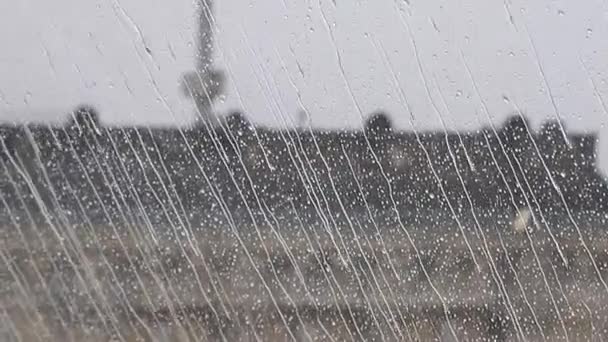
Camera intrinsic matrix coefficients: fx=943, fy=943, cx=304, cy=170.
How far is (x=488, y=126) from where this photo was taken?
126 inches

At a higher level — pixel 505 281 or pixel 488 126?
pixel 488 126

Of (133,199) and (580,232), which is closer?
(133,199)

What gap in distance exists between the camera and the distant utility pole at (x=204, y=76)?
304 centimetres

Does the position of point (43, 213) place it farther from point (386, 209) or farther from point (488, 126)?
point (488, 126)

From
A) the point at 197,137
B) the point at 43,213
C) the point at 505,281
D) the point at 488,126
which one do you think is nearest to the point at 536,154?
the point at 488,126

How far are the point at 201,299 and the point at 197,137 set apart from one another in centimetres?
51

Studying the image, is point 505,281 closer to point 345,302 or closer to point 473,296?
point 473,296

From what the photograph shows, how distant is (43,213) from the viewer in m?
2.90

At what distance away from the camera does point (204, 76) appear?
121 inches

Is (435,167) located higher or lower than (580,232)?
higher

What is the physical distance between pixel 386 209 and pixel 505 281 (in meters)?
0.46

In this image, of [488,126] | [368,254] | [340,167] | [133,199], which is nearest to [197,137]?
[133,199]

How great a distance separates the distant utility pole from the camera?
3.04 metres

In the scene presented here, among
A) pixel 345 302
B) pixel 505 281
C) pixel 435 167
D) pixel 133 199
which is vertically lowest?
pixel 505 281
